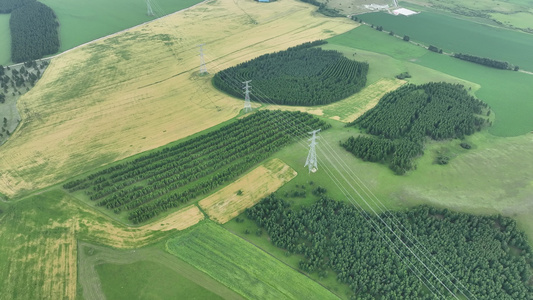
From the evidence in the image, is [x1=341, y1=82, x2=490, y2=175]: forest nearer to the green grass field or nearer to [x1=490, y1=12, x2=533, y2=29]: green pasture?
the green grass field

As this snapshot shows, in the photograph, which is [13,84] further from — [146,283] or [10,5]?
[146,283]

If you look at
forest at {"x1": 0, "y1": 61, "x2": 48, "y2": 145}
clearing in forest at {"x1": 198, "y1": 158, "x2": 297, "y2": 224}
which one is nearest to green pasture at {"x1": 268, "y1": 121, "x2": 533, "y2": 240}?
clearing in forest at {"x1": 198, "y1": 158, "x2": 297, "y2": 224}

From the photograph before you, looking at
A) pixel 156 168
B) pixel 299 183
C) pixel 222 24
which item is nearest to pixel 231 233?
pixel 299 183

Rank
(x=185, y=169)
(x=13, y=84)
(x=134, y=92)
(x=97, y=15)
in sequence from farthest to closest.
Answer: (x=97, y=15), (x=13, y=84), (x=134, y=92), (x=185, y=169)

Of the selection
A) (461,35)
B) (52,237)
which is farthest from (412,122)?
(52,237)

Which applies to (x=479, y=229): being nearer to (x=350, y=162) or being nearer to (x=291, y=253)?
(x=350, y=162)

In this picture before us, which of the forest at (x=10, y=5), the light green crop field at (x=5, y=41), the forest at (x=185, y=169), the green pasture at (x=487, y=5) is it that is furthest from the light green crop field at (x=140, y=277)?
the green pasture at (x=487, y=5)

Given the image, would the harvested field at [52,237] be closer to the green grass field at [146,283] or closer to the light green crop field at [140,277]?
the light green crop field at [140,277]
